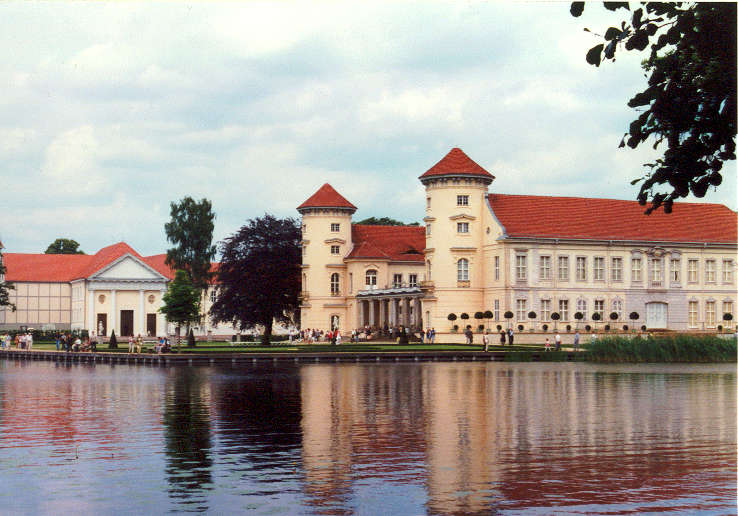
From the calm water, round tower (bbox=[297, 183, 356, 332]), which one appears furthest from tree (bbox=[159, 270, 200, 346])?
the calm water

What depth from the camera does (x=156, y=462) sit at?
16562 millimetres

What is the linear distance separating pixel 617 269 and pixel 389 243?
22.9 meters

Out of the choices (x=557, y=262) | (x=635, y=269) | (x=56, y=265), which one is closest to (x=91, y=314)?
(x=56, y=265)

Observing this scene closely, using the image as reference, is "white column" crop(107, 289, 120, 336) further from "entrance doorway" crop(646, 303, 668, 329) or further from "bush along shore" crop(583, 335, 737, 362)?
"bush along shore" crop(583, 335, 737, 362)

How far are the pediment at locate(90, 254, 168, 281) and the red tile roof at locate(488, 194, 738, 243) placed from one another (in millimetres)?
46482

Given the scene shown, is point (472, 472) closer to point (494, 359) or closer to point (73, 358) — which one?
point (494, 359)

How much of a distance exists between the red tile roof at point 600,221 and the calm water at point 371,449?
171 ft

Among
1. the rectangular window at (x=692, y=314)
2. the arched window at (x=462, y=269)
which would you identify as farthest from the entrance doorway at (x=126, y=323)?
the rectangular window at (x=692, y=314)

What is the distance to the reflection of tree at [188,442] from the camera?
1445cm

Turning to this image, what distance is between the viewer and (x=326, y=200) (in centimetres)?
9925

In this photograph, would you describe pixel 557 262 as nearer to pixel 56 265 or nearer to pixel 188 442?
pixel 56 265

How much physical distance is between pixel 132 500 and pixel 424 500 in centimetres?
371

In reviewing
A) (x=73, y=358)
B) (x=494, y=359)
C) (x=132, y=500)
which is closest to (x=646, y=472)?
(x=132, y=500)

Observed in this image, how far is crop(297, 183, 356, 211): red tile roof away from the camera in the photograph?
A: 98.8 m
